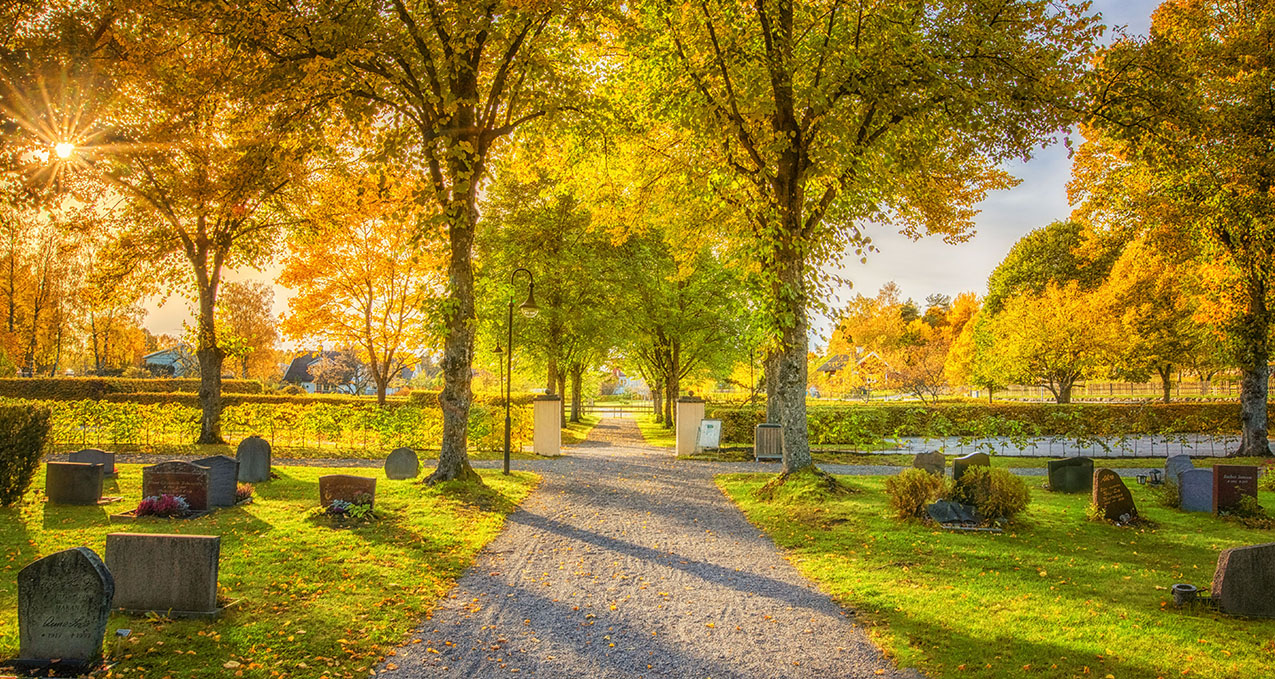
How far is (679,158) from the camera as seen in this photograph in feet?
52.8

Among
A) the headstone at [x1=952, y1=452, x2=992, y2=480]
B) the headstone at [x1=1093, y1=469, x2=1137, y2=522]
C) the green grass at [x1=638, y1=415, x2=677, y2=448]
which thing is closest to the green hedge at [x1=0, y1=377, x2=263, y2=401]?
the green grass at [x1=638, y1=415, x2=677, y2=448]

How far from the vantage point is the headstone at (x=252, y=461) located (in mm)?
13609

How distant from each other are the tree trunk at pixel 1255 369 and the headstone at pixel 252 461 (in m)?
26.7

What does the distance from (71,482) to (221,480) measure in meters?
2.38

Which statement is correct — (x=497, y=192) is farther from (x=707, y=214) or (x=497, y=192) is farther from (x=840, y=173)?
(x=840, y=173)

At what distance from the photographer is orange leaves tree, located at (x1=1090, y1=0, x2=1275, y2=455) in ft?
55.9

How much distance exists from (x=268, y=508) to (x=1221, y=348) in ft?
86.0

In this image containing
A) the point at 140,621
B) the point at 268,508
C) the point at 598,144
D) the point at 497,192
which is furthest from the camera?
the point at 497,192

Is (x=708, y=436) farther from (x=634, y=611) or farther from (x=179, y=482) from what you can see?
(x=634, y=611)

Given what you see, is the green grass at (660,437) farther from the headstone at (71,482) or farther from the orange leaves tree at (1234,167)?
the headstone at (71,482)

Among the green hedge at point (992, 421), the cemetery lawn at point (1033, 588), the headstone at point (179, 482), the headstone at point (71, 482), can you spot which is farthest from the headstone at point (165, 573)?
the green hedge at point (992, 421)

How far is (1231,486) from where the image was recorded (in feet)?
36.9

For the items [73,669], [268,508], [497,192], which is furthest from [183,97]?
[497,192]

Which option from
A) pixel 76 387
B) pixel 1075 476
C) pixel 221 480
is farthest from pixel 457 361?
pixel 76 387
